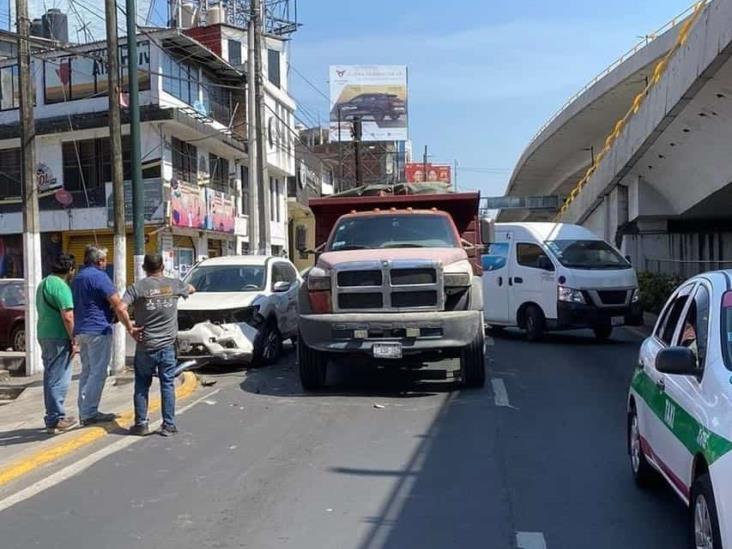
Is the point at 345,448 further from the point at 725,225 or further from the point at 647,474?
the point at 725,225

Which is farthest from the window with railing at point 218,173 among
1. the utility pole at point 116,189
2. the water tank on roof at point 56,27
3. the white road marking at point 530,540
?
the white road marking at point 530,540

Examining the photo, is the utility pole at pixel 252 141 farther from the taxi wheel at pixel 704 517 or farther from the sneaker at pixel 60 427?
the taxi wheel at pixel 704 517

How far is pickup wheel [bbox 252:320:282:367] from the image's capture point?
42.3ft

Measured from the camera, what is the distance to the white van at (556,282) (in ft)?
51.1

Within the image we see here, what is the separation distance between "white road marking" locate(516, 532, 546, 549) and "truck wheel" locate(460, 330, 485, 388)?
16.3 ft

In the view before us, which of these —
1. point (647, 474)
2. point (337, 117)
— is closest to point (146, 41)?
point (647, 474)

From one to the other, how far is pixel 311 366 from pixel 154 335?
292 cm

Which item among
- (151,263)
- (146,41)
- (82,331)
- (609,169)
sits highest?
(146,41)

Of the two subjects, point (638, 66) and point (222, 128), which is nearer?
point (638, 66)

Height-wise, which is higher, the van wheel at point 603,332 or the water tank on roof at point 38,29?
the water tank on roof at point 38,29

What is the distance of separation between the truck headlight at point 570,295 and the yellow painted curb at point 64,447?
336 inches

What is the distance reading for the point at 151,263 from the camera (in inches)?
320

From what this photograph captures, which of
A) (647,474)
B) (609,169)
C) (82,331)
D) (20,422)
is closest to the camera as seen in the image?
(647,474)

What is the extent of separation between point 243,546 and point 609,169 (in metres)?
23.1
